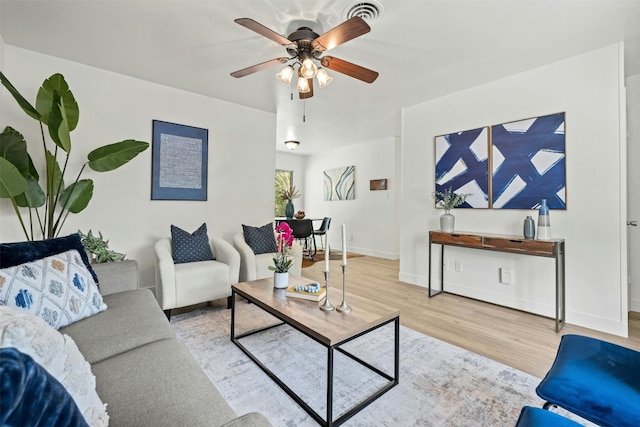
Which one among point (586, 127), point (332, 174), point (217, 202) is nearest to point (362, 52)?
point (586, 127)

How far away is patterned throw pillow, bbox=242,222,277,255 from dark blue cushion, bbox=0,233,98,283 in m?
1.84

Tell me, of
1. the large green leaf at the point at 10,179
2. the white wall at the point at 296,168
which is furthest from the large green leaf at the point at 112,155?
the white wall at the point at 296,168

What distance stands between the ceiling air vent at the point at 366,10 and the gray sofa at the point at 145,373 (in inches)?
91.7

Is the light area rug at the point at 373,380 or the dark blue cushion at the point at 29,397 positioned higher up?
the dark blue cushion at the point at 29,397

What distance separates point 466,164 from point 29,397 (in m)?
3.83

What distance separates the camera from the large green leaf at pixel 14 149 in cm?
232

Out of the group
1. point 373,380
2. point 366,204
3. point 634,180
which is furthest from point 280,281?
point 366,204

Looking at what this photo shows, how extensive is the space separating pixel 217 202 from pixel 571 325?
4.11 m

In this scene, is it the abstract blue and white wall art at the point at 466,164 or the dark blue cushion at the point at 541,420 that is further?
the abstract blue and white wall art at the point at 466,164

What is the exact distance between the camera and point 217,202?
3.88 metres

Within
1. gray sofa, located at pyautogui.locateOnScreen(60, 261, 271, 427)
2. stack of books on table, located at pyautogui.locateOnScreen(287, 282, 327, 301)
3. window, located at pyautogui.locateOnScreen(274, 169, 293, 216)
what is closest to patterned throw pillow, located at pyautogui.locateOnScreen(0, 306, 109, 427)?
gray sofa, located at pyautogui.locateOnScreen(60, 261, 271, 427)

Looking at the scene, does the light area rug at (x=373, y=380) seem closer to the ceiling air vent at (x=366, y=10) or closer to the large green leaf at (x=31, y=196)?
the large green leaf at (x=31, y=196)

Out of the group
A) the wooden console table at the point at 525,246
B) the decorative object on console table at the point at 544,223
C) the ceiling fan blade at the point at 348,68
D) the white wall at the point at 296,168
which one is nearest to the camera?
the ceiling fan blade at the point at 348,68

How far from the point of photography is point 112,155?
2654 millimetres
